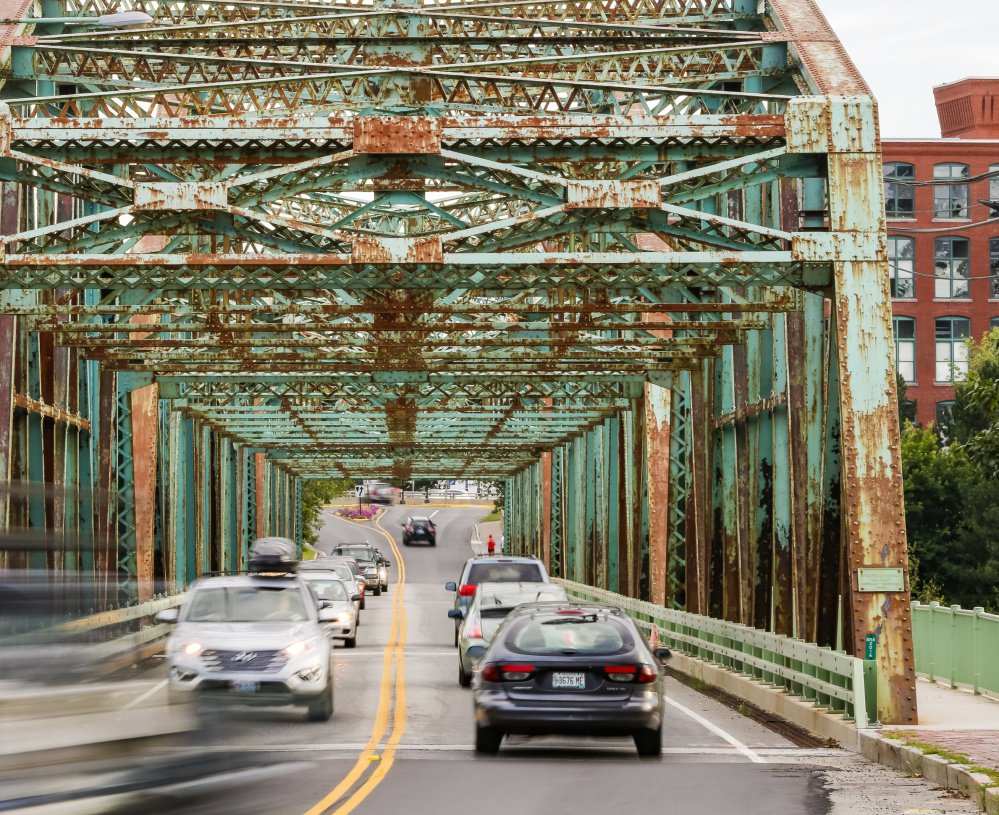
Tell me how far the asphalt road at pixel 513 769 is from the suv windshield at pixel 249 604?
1.01 meters

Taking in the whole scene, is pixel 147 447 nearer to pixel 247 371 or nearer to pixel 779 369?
pixel 247 371

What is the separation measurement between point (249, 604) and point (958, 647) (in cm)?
932

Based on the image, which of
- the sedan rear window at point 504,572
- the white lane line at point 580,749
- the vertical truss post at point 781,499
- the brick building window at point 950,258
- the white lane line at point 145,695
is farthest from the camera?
the brick building window at point 950,258

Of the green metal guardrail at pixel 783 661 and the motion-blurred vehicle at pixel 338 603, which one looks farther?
the motion-blurred vehicle at pixel 338 603

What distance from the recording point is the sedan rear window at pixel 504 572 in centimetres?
2909

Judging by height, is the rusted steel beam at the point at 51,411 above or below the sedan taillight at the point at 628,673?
above

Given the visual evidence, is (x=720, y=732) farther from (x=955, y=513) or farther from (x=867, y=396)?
(x=955, y=513)

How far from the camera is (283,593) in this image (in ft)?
60.3

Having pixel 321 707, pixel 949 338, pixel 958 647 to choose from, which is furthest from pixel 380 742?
pixel 949 338

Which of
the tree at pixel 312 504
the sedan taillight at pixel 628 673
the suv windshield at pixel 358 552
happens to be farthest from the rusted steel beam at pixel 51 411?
the tree at pixel 312 504

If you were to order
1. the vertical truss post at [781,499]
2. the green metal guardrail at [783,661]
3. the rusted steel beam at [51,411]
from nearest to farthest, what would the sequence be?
1. the green metal guardrail at [783,661]
2. the vertical truss post at [781,499]
3. the rusted steel beam at [51,411]

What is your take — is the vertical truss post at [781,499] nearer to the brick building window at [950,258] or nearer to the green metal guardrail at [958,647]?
the green metal guardrail at [958,647]

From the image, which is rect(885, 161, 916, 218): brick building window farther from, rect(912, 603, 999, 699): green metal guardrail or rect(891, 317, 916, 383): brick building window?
rect(912, 603, 999, 699): green metal guardrail

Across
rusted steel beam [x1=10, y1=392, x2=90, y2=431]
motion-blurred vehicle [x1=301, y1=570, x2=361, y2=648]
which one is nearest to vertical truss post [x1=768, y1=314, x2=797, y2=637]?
motion-blurred vehicle [x1=301, y1=570, x2=361, y2=648]
